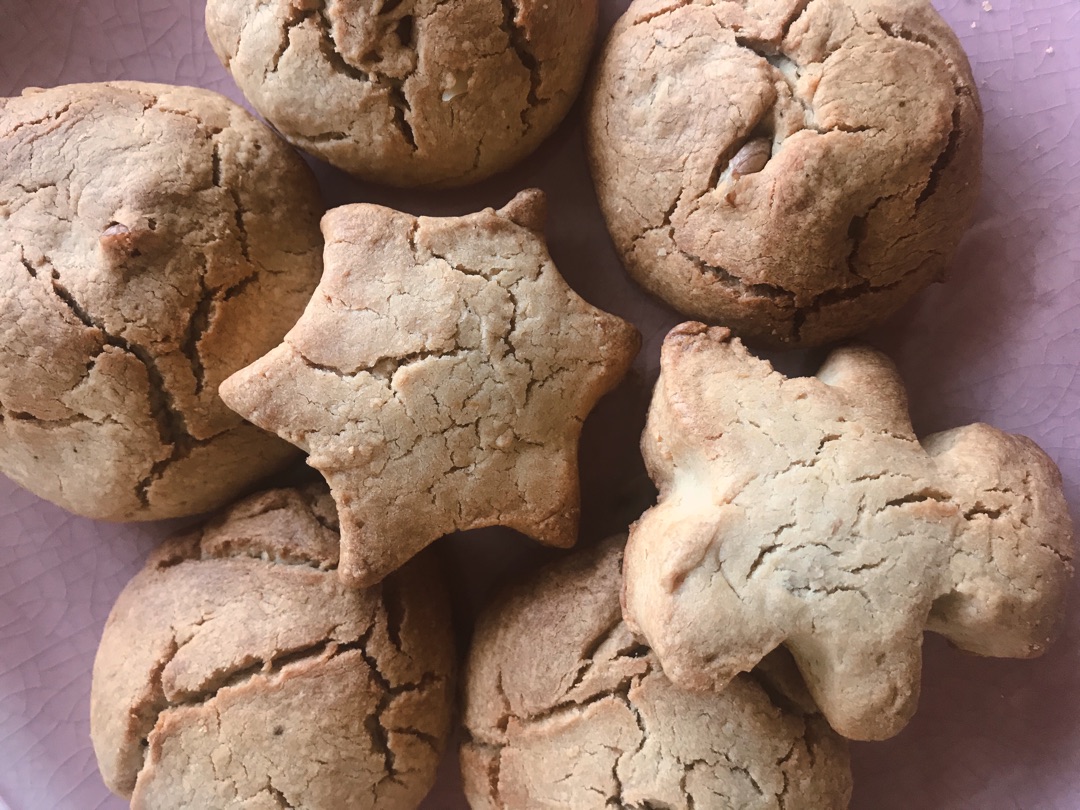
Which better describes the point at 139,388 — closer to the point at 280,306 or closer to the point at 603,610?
the point at 280,306

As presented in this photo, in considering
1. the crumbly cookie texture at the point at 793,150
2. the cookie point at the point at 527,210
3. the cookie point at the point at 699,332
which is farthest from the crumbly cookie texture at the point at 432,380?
the crumbly cookie texture at the point at 793,150

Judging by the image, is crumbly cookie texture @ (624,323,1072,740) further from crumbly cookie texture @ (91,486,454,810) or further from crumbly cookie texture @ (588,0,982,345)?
crumbly cookie texture @ (91,486,454,810)

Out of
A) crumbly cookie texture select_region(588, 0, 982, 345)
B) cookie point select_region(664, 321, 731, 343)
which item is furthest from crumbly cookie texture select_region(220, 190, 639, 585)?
crumbly cookie texture select_region(588, 0, 982, 345)

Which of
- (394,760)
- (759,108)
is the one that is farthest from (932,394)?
(394,760)

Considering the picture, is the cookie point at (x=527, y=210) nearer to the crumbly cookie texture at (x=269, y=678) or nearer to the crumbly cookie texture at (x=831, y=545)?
the crumbly cookie texture at (x=831, y=545)

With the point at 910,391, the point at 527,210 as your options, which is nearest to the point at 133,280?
the point at 527,210

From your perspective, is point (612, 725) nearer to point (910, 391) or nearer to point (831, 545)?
point (831, 545)
